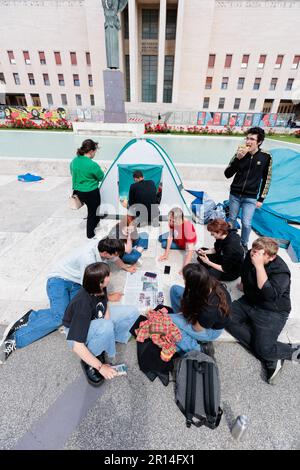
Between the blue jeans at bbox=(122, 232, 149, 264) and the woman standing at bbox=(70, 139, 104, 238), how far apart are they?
946 millimetres

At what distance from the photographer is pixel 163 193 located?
545cm

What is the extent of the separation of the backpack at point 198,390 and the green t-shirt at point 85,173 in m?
3.12

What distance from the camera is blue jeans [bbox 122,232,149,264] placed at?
3582 millimetres

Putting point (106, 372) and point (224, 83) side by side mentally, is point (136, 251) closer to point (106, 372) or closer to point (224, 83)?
point (106, 372)

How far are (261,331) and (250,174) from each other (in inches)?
95.8

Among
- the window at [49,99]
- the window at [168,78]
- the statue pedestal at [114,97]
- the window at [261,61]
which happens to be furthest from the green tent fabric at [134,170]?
the window at [49,99]

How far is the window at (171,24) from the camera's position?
31.2m

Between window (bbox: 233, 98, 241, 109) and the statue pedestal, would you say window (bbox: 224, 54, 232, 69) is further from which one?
the statue pedestal

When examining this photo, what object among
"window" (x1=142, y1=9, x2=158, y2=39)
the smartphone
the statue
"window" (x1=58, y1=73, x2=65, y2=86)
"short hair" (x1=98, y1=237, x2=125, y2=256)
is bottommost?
the smartphone

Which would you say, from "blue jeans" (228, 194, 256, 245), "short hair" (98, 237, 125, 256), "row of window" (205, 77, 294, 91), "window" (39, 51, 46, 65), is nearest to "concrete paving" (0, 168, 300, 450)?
"short hair" (98, 237, 125, 256)

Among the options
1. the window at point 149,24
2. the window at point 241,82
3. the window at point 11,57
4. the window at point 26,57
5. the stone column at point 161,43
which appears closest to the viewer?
the stone column at point 161,43

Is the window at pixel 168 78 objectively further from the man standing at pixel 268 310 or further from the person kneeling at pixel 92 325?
the person kneeling at pixel 92 325

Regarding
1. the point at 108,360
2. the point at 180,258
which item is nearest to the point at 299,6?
the point at 180,258

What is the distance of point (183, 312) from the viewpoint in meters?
2.15
